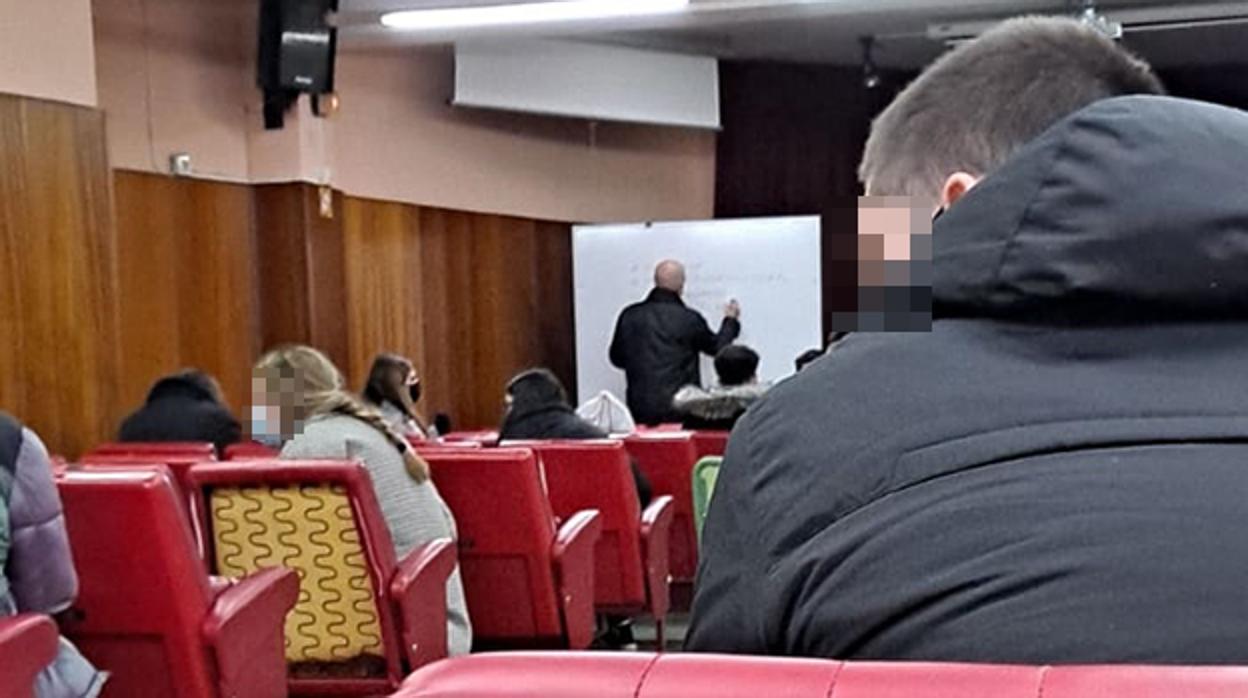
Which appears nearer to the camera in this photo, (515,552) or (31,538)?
(31,538)

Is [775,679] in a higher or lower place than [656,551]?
higher

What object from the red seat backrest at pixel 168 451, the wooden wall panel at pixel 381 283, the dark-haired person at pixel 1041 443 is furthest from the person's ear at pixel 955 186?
the wooden wall panel at pixel 381 283

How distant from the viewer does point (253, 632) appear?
289 centimetres

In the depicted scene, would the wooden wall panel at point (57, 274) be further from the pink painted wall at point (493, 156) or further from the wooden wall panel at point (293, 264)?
the pink painted wall at point (493, 156)

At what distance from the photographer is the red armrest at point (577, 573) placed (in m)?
3.94

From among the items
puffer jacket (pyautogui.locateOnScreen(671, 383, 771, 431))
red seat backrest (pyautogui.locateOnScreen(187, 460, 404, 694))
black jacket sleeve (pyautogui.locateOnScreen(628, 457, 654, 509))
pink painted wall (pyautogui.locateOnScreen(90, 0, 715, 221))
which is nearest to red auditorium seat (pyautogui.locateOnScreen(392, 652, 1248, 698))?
red seat backrest (pyautogui.locateOnScreen(187, 460, 404, 694))

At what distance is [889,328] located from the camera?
1.02 metres

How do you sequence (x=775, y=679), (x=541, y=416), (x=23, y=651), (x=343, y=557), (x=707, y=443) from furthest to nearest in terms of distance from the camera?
(x=707, y=443) → (x=541, y=416) → (x=343, y=557) → (x=23, y=651) → (x=775, y=679)

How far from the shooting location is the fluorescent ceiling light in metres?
8.26

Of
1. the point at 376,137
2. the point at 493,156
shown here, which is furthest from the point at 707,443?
the point at 493,156

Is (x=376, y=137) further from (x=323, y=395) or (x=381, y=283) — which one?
(x=323, y=395)

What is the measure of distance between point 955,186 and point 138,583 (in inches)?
80.9

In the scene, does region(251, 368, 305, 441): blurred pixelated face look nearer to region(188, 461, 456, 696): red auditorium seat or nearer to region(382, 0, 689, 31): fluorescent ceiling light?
region(188, 461, 456, 696): red auditorium seat

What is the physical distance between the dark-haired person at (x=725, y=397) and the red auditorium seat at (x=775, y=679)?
4.48 meters
